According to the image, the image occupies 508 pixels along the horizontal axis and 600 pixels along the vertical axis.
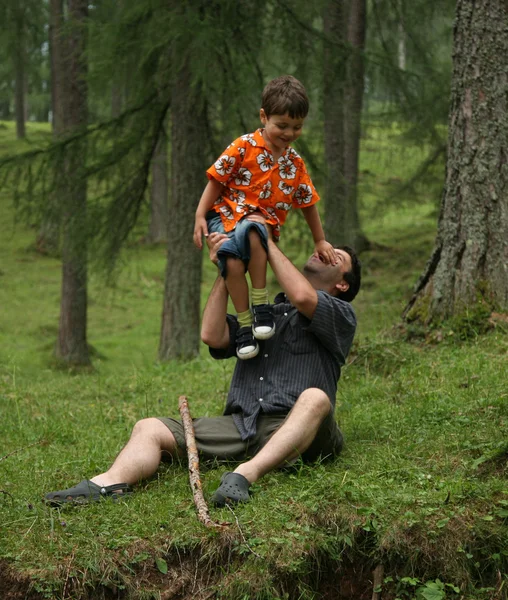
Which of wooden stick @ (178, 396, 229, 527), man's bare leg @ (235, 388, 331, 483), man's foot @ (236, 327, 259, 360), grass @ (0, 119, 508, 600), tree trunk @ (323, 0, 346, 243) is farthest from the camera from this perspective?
tree trunk @ (323, 0, 346, 243)

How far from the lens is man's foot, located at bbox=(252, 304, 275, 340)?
172 inches

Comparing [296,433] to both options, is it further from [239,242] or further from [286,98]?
[286,98]

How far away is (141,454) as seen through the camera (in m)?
4.34

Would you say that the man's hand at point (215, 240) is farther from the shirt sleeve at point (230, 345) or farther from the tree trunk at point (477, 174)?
the tree trunk at point (477, 174)

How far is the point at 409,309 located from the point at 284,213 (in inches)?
105

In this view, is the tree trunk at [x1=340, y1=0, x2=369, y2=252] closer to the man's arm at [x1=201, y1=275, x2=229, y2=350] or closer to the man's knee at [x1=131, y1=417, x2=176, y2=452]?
the man's arm at [x1=201, y1=275, x2=229, y2=350]

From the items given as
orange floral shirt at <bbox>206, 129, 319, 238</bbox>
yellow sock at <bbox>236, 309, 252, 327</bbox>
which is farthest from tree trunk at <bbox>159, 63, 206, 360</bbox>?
yellow sock at <bbox>236, 309, 252, 327</bbox>

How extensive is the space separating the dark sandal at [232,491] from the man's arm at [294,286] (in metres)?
0.93

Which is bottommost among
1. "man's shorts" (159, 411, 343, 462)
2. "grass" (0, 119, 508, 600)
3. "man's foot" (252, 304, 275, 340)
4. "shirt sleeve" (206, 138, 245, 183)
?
"grass" (0, 119, 508, 600)

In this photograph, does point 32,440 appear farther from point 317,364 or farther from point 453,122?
point 453,122

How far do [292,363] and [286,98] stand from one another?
1.39m

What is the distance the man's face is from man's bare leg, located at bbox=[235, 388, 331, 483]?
72 centimetres

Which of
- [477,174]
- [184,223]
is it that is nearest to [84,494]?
[477,174]

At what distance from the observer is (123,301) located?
59.1ft
